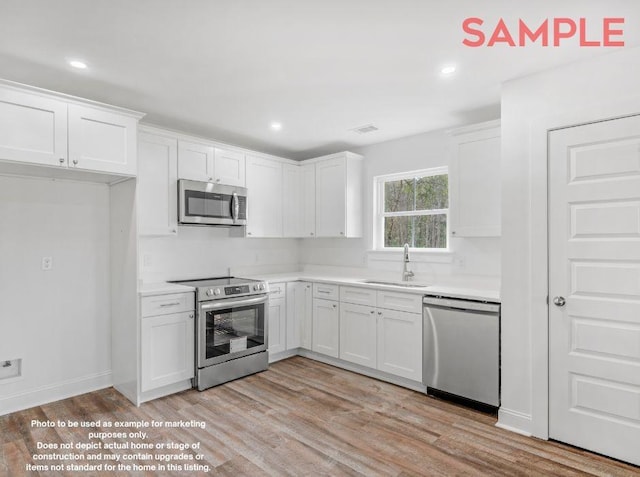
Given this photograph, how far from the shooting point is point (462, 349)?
3.05 m

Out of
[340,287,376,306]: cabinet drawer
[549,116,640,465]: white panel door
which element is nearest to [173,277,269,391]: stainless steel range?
[340,287,376,306]: cabinet drawer

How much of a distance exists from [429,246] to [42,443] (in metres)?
3.67

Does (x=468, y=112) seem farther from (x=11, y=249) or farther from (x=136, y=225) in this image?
(x=11, y=249)

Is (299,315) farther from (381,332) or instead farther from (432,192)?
(432,192)

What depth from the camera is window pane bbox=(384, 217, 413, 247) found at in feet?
14.1

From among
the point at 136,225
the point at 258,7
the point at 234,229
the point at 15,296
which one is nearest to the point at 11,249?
the point at 15,296

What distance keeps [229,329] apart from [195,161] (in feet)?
5.59

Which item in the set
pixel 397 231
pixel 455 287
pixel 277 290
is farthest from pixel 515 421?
pixel 277 290

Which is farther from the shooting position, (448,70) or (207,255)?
(207,255)

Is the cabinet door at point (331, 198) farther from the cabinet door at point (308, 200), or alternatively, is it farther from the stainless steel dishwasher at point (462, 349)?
the stainless steel dishwasher at point (462, 349)

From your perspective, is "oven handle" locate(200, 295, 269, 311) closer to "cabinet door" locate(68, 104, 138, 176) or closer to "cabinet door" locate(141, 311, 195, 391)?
"cabinet door" locate(141, 311, 195, 391)

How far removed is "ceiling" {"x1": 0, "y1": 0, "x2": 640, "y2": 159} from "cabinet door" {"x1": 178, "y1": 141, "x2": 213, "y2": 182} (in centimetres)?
28

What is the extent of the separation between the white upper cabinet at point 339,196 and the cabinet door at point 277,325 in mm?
1025

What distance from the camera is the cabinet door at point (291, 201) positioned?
15.5 feet
